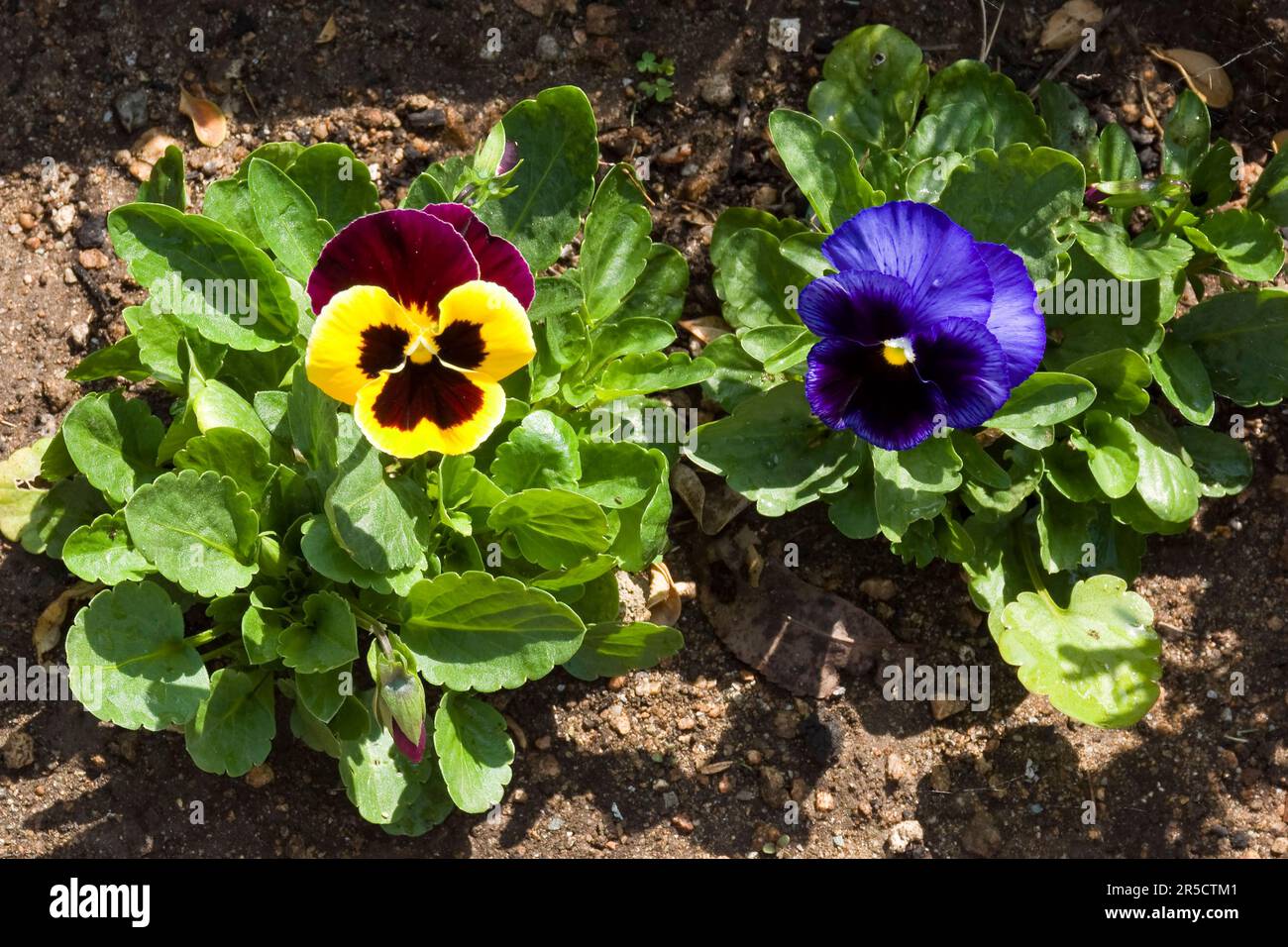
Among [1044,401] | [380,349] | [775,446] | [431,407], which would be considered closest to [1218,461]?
[1044,401]

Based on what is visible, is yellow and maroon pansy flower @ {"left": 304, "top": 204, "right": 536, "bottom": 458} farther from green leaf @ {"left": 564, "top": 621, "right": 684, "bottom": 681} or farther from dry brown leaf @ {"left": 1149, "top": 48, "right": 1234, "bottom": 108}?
dry brown leaf @ {"left": 1149, "top": 48, "right": 1234, "bottom": 108}

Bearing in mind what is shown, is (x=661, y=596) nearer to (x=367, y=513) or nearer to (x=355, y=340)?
(x=367, y=513)

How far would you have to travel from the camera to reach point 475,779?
339 cm

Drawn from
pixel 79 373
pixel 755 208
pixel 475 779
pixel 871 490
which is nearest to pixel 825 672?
pixel 871 490

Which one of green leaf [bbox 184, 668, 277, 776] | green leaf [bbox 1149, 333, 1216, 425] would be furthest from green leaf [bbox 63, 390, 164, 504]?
green leaf [bbox 1149, 333, 1216, 425]

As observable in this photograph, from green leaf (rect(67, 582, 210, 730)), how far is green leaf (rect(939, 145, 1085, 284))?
6.89ft

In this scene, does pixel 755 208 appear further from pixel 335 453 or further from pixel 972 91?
pixel 335 453

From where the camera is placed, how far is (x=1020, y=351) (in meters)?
3.04

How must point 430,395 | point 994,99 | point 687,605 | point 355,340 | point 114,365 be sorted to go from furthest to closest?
point 687,605
point 994,99
point 114,365
point 430,395
point 355,340

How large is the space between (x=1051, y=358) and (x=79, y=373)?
254cm

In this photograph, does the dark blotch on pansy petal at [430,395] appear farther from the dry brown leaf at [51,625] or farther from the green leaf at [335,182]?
the dry brown leaf at [51,625]

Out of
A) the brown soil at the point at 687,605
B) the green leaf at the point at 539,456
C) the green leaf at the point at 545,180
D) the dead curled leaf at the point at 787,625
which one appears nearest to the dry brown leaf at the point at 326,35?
the brown soil at the point at 687,605

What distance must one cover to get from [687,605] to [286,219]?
1507mm

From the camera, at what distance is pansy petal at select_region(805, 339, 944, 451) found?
3043 millimetres
